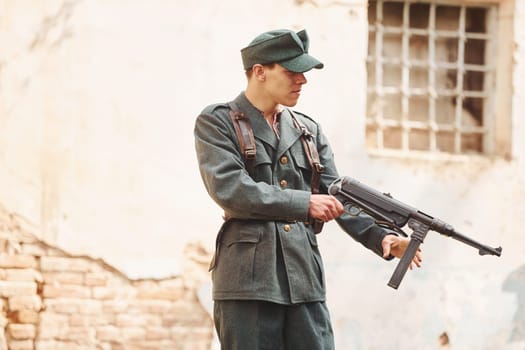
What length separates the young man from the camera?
4383 millimetres

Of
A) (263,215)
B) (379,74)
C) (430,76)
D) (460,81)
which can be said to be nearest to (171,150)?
(379,74)

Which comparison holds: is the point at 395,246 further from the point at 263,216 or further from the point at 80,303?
the point at 80,303

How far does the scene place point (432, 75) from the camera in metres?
7.17

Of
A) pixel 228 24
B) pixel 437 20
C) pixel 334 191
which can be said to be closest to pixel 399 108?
pixel 437 20

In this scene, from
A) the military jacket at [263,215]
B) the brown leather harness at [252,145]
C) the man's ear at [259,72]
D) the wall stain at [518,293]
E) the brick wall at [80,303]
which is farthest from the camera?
the wall stain at [518,293]

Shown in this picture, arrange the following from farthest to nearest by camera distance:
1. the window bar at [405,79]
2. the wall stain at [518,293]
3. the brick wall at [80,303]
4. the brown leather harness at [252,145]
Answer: the window bar at [405,79]
the wall stain at [518,293]
the brick wall at [80,303]
the brown leather harness at [252,145]

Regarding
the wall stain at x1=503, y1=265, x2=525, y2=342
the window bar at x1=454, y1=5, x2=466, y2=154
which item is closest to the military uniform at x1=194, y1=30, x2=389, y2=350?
the wall stain at x1=503, y1=265, x2=525, y2=342

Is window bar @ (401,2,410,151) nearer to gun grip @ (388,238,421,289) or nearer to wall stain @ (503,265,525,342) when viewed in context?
wall stain @ (503,265,525,342)

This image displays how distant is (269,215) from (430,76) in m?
3.05

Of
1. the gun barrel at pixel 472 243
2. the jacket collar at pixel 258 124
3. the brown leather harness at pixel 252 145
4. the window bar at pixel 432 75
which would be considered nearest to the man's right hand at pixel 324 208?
the brown leather harness at pixel 252 145

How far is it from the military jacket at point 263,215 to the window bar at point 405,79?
248 cm

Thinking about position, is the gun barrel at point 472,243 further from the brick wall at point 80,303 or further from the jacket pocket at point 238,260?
the brick wall at point 80,303

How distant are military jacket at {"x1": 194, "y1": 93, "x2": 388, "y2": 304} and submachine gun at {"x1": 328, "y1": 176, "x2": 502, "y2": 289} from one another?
0.35 feet

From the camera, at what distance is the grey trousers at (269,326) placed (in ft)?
14.4
